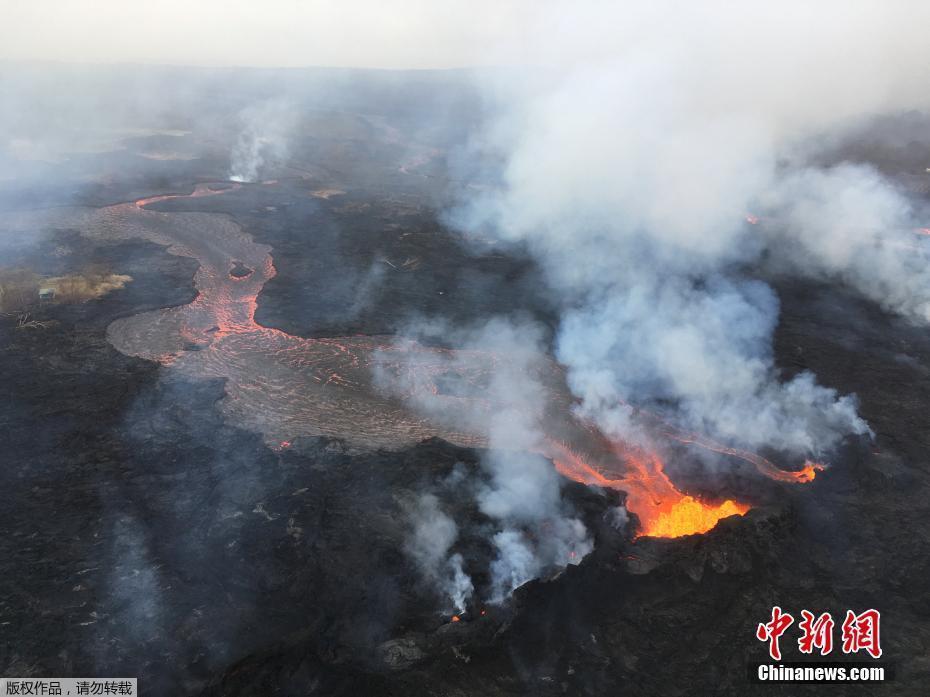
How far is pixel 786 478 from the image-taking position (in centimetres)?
1766

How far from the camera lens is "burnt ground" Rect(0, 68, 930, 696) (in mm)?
11867

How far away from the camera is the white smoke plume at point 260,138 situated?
54953mm

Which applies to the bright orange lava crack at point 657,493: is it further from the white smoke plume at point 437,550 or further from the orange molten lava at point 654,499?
the white smoke plume at point 437,550

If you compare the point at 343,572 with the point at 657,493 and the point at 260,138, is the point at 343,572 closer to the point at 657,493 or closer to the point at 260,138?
the point at 657,493

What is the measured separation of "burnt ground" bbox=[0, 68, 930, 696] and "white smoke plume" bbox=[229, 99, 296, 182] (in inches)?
1397

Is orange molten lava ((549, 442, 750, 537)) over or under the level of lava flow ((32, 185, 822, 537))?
under

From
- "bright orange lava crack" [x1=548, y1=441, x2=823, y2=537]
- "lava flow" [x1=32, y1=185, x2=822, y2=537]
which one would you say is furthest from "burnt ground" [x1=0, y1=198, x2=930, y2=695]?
"lava flow" [x1=32, y1=185, x2=822, y2=537]

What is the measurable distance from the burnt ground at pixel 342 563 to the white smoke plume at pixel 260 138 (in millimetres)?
35483

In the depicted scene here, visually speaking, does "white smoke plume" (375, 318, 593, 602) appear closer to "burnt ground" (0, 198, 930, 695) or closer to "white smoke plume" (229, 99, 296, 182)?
"burnt ground" (0, 198, 930, 695)

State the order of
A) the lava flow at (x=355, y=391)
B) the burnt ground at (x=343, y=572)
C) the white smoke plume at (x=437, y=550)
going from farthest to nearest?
the lava flow at (x=355, y=391)
the white smoke plume at (x=437, y=550)
the burnt ground at (x=343, y=572)

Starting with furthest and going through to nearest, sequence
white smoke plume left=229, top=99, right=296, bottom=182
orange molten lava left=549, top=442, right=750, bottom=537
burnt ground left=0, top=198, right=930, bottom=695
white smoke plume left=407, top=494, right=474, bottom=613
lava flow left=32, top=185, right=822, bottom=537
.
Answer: white smoke plume left=229, top=99, right=296, bottom=182 < lava flow left=32, top=185, right=822, bottom=537 < orange molten lava left=549, top=442, right=750, bottom=537 < white smoke plume left=407, top=494, right=474, bottom=613 < burnt ground left=0, top=198, right=930, bottom=695

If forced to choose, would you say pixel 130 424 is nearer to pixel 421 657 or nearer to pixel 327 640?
pixel 327 640

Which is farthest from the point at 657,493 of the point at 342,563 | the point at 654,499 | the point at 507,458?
the point at 342,563

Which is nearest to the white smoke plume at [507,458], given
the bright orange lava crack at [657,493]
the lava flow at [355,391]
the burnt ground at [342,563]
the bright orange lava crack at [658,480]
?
the lava flow at [355,391]
